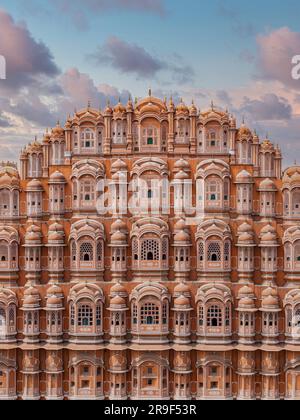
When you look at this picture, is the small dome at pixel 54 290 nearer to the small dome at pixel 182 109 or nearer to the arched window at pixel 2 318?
the arched window at pixel 2 318

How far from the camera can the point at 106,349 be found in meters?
42.9

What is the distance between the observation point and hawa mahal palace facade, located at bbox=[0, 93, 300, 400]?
42.5 metres

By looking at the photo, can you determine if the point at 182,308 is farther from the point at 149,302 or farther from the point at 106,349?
the point at 106,349

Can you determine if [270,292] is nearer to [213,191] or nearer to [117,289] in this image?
[213,191]

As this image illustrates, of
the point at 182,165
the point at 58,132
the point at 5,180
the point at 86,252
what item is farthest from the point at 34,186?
the point at 182,165

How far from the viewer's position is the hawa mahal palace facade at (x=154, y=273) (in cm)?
4250

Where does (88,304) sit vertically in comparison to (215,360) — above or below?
above

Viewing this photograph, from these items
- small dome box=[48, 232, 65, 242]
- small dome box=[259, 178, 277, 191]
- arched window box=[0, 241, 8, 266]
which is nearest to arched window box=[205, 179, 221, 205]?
small dome box=[259, 178, 277, 191]

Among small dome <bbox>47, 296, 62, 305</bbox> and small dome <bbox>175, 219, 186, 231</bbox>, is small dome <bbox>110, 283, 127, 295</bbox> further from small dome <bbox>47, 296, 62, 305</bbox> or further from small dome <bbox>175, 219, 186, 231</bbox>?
small dome <bbox>175, 219, 186, 231</bbox>

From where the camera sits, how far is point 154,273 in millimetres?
43156

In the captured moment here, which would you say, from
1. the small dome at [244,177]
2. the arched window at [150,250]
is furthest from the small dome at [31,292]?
the small dome at [244,177]

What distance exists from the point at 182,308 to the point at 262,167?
11.0 meters
